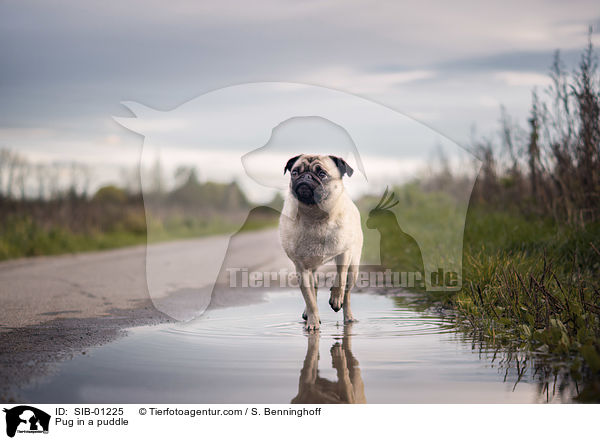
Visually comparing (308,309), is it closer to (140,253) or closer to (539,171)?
(539,171)

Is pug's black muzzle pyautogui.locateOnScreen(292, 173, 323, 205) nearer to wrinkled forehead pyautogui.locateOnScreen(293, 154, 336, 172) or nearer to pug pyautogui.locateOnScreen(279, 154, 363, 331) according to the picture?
pug pyautogui.locateOnScreen(279, 154, 363, 331)

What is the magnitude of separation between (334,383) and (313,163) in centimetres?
197

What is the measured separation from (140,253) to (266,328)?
1036 cm

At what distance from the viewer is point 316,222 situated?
5.36 metres

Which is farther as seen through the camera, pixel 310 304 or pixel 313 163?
pixel 310 304

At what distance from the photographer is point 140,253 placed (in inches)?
595

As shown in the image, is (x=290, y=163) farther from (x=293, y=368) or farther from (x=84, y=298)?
(x=84, y=298)
